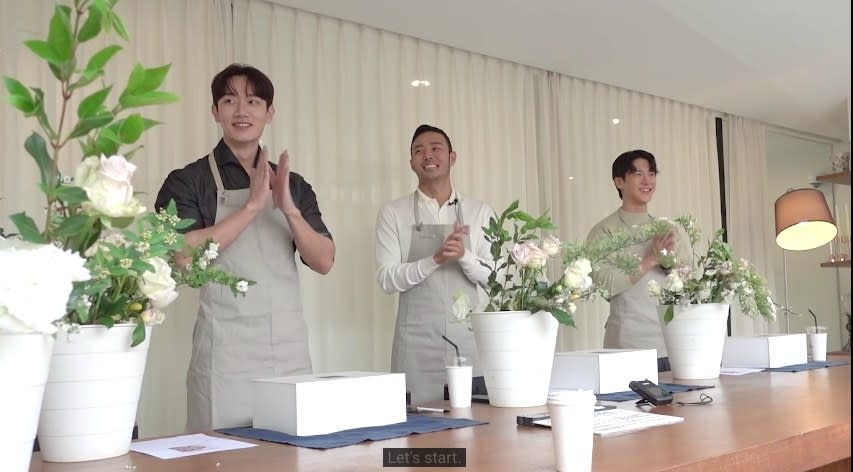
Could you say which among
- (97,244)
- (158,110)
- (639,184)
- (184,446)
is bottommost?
(184,446)

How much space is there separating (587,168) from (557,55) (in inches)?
37.1

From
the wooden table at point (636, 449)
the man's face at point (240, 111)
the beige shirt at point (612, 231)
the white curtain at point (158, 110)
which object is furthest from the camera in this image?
the beige shirt at point (612, 231)

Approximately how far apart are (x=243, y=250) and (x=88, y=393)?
126 centimetres

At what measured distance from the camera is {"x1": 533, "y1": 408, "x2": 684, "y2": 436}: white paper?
1.45 meters

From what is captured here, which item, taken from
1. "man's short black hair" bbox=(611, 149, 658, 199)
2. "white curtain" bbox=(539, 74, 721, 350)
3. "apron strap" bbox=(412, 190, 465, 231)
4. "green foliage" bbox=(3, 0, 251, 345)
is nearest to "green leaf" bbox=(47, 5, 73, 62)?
"green foliage" bbox=(3, 0, 251, 345)

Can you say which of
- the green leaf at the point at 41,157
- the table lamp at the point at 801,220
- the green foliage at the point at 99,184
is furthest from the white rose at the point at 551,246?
the green leaf at the point at 41,157

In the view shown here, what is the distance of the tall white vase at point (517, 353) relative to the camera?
1896 millimetres

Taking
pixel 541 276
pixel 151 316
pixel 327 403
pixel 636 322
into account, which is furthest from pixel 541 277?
pixel 636 322

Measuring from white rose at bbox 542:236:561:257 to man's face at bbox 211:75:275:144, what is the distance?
1.09 meters

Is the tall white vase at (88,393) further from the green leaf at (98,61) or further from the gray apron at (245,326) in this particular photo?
the gray apron at (245,326)

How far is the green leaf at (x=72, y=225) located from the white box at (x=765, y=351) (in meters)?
2.37

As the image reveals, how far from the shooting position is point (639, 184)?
151 inches

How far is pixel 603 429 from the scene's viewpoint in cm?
145

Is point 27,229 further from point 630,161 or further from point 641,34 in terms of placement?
point 641,34
